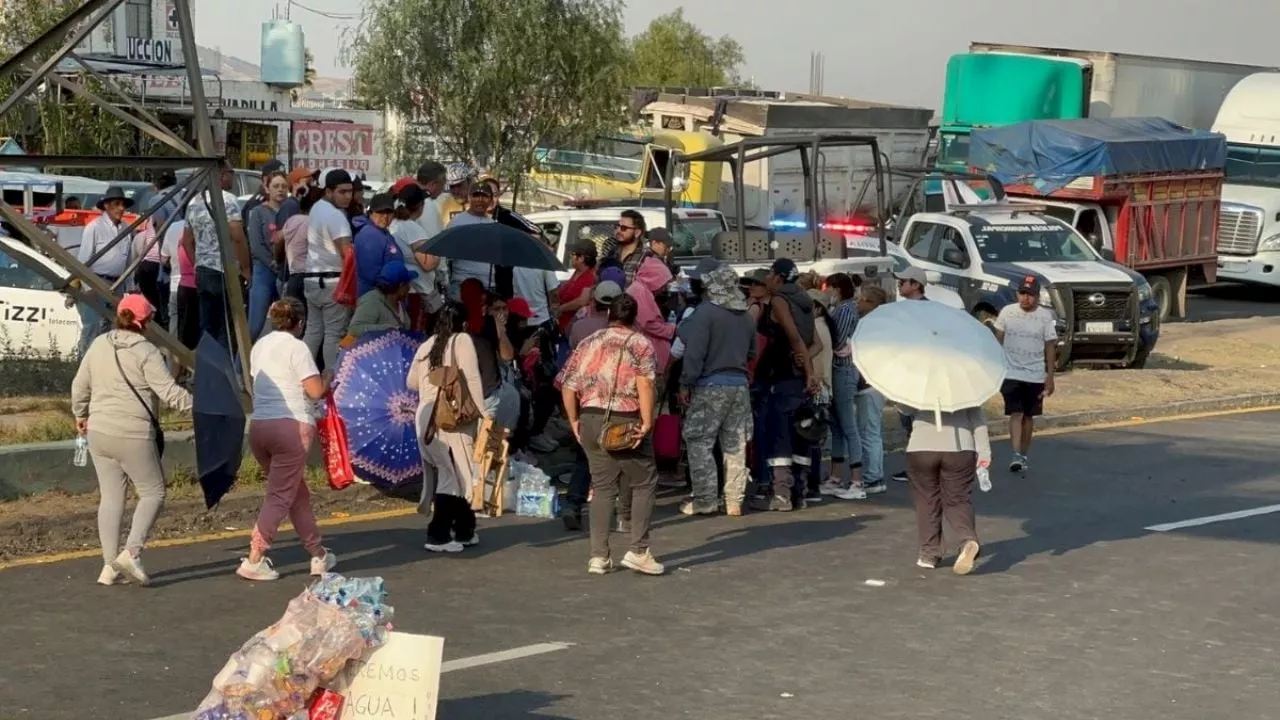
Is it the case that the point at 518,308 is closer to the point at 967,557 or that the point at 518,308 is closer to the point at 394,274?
the point at 394,274

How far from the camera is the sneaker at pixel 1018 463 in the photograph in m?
14.3

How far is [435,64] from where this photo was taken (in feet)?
107

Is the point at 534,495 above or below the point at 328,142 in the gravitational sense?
below

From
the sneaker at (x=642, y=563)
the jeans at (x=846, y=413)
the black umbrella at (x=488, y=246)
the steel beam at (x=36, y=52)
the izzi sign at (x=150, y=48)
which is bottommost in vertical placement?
the sneaker at (x=642, y=563)

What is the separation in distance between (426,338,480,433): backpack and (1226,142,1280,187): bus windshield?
26.2 meters

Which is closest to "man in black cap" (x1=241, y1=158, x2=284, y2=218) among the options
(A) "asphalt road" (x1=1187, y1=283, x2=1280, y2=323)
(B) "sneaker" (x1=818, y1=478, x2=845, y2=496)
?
(B) "sneaker" (x1=818, y1=478, x2=845, y2=496)

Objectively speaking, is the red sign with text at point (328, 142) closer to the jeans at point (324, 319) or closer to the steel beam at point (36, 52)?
the jeans at point (324, 319)

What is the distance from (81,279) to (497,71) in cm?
2241

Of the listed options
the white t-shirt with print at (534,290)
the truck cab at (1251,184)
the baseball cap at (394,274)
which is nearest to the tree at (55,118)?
the white t-shirt with print at (534,290)

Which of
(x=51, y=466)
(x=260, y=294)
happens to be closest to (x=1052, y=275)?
(x=260, y=294)

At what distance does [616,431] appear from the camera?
10.0m

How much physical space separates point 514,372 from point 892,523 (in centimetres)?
278

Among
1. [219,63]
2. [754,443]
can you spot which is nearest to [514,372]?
[754,443]

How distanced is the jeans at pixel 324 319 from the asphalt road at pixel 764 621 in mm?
2231
